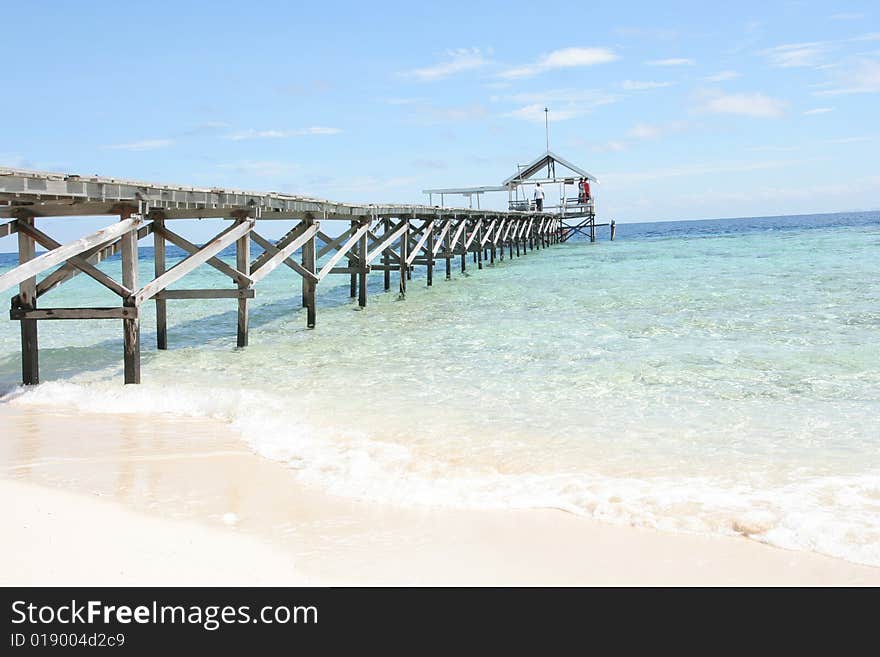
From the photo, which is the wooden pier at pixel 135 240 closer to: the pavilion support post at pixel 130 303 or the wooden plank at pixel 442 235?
the pavilion support post at pixel 130 303

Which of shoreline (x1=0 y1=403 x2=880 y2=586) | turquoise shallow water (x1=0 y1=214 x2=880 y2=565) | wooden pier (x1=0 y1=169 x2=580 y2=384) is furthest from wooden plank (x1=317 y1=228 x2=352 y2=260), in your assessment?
shoreline (x1=0 y1=403 x2=880 y2=586)

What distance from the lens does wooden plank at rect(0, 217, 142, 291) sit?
647 cm

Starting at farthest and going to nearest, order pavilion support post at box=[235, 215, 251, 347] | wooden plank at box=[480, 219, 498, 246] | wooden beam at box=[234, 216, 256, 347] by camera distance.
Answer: wooden plank at box=[480, 219, 498, 246] < pavilion support post at box=[235, 215, 251, 347] < wooden beam at box=[234, 216, 256, 347]

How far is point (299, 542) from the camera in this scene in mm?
3818

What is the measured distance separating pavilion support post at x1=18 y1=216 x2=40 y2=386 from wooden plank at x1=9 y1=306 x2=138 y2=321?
63 mm

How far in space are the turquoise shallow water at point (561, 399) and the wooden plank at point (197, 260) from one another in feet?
3.29

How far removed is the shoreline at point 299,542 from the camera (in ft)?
11.0

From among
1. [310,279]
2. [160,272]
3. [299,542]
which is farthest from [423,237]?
[299,542]

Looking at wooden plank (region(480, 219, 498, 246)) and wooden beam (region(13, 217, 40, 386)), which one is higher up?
wooden plank (region(480, 219, 498, 246))

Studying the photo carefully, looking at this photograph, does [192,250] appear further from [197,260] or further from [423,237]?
[423,237]

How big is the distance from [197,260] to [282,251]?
2.78m

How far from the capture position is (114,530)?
3.87 meters

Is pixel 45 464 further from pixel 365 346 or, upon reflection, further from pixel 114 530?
pixel 365 346

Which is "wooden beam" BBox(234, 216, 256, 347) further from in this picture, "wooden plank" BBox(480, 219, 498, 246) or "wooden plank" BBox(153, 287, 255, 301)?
"wooden plank" BBox(480, 219, 498, 246)
